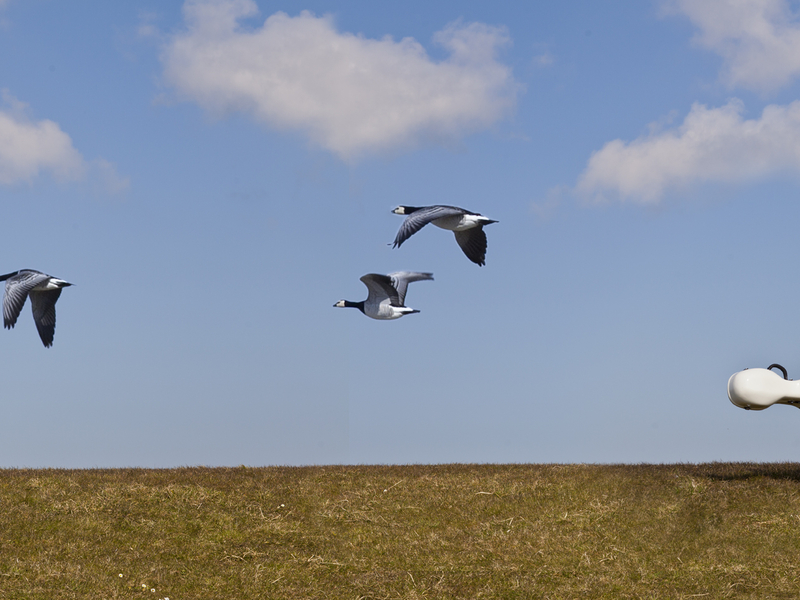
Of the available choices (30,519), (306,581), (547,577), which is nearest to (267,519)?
(306,581)

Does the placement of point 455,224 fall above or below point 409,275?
above

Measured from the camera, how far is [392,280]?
14312mm

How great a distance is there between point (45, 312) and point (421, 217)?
9481 mm

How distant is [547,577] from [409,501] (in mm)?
3663

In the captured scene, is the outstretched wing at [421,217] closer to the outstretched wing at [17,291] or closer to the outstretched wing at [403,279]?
the outstretched wing at [403,279]

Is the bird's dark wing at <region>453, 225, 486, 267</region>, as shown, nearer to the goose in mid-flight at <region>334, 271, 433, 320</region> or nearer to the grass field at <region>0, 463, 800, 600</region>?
the goose in mid-flight at <region>334, 271, 433, 320</region>

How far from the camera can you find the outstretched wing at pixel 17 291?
1543cm

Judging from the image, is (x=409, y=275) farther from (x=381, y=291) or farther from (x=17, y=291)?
(x=17, y=291)

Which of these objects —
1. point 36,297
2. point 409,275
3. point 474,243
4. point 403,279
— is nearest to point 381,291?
point 403,279

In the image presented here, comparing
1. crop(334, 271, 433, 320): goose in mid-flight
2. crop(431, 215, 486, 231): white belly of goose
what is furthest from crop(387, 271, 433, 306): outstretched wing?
crop(431, 215, 486, 231): white belly of goose

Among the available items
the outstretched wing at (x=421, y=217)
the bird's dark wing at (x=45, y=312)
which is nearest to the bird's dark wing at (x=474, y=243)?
the outstretched wing at (x=421, y=217)

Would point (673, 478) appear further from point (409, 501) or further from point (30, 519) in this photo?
point (30, 519)

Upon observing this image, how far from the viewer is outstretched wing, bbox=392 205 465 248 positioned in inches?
456

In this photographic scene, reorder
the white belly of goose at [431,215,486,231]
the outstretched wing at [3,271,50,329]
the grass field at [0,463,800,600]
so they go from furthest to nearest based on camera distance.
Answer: the outstretched wing at [3,271,50,329] < the white belly of goose at [431,215,486,231] < the grass field at [0,463,800,600]
